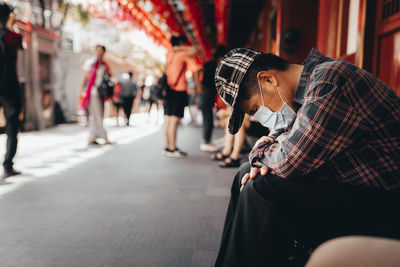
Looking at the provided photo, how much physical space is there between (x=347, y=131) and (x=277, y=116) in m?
0.36

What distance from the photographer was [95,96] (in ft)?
21.4

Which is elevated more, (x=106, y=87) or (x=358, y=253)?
(x=106, y=87)

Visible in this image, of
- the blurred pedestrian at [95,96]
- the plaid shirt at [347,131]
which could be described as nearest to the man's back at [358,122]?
the plaid shirt at [347,131]

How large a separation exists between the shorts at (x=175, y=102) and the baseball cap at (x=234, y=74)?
12.2 ft

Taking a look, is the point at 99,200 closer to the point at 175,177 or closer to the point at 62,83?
the point at 175,177

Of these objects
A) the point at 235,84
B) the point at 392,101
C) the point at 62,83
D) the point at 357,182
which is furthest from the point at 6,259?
the point at 62,83

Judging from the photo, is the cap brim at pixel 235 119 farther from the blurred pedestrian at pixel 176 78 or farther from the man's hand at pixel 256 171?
the blurred pedestrian at pixel 176 78

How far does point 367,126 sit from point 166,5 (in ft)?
27.4

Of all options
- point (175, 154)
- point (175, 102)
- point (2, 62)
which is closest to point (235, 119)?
point (2, 62)

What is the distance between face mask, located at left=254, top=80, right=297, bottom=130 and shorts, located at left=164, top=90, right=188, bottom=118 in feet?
12.2

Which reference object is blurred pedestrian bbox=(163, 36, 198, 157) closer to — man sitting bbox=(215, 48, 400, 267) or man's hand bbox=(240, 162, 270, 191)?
man's hand bbox=(240, 162, 270, 191)

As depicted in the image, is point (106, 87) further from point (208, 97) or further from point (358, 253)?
point (358, 253)

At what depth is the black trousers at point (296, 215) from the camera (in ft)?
4.23

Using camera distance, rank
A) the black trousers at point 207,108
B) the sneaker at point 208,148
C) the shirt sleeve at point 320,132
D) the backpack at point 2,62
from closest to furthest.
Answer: the shirt sleeve at point 320,132
the backpack at point 2,62
the black trousers at point 207,108
the sneaker at point 208,148
